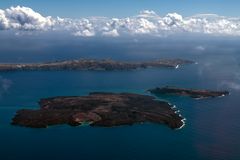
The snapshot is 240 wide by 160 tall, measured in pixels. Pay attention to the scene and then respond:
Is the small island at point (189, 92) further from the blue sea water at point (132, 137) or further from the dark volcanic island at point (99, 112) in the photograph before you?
the dark volcanic island at point (99, 112)

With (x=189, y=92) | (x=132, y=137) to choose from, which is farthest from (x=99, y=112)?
(x=189, y=92)

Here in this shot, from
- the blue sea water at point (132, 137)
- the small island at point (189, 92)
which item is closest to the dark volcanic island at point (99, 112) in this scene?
the blue sea water at point (132, 137)

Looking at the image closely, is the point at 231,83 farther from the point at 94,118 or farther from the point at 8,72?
the point at 8,72

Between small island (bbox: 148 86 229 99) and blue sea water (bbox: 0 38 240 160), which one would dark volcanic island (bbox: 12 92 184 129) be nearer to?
blue sea water (bbox: 0 38 240 160)

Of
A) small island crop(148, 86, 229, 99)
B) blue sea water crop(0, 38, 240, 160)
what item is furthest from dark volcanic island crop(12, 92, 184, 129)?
small island crop(148, 86, 229, 99)

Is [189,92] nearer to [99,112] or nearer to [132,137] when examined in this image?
[99,112]

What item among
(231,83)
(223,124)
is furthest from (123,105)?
(231,83)
